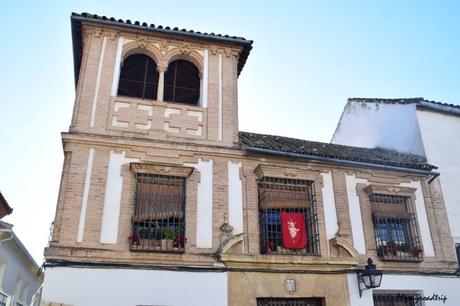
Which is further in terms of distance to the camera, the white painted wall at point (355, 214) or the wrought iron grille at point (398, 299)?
the white painted wall at point (355, 214)

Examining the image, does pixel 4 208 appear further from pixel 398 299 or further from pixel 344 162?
pixel 398 299

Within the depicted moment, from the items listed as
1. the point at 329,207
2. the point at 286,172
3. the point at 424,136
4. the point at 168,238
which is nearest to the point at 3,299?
the point at 168,238

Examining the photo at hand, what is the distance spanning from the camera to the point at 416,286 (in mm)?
10711

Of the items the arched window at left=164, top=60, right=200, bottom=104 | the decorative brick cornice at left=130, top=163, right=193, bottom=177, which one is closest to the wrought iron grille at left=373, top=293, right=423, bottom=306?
the decorative brick cornice at left=130, top=163, right=193, bottom=177

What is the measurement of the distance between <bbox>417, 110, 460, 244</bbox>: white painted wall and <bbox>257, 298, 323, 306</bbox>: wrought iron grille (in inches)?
184

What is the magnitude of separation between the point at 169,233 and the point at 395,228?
6024mm

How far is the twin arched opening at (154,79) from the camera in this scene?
12.2m

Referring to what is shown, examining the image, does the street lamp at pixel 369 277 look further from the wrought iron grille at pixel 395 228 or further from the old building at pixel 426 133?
the old building at pixel 426 133

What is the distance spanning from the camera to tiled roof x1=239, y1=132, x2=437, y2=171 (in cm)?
1138

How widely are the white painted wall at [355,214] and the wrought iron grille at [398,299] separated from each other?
1.13 meters

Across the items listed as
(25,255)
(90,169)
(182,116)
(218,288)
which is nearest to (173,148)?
(182,116)

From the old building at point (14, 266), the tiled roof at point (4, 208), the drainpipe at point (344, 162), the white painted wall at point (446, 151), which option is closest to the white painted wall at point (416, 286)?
the white painted wall at point (446, 151)

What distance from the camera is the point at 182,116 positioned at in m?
11.0

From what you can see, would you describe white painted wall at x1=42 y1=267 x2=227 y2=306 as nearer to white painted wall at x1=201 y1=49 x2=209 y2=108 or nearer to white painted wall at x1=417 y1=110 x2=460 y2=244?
white painted wall at x1=201 y1=49 x2=209 y2=108
